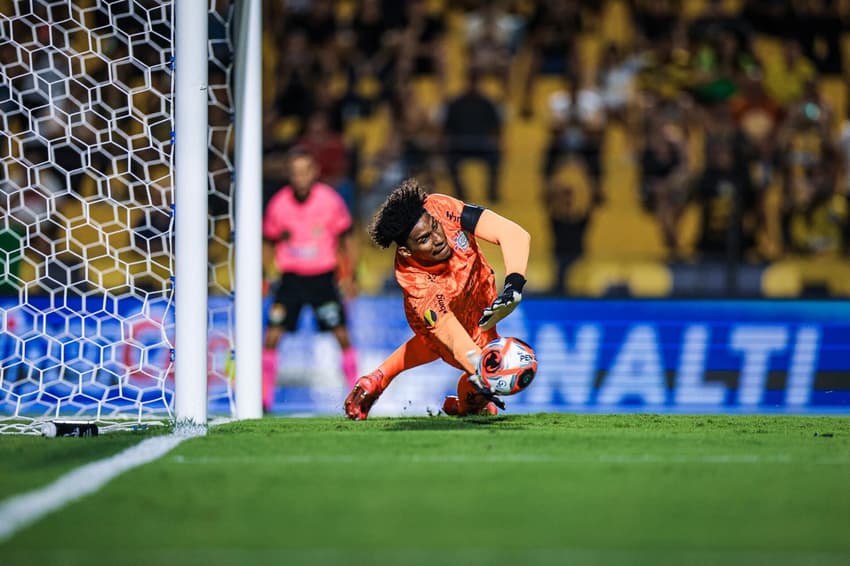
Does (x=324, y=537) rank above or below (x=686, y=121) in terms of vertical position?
below

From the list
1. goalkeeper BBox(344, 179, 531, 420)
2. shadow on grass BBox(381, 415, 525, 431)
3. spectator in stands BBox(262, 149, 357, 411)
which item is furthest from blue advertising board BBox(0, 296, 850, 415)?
goalkeeper BBox(344, 179, 531, 420)

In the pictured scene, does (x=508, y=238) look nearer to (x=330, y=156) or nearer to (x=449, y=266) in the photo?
(x=449, y=266)

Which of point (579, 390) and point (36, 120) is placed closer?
point (36, 120)

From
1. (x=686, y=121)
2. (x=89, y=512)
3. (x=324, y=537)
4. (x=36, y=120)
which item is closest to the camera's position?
(x=324, y=537)

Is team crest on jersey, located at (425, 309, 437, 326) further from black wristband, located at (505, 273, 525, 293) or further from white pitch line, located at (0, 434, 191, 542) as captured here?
white pitch line, located at (0, 434, 191, 542)

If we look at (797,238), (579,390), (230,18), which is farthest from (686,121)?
(230,18)

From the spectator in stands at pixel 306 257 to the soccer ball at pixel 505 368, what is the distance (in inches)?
164

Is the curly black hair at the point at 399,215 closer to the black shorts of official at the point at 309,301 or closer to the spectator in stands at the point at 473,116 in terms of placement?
the black shorts of official at the point at 309,301

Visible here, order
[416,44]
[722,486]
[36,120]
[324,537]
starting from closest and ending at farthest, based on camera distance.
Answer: [324,537], [722,486], [36,120], [416,44]

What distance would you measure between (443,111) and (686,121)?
282 centimetres

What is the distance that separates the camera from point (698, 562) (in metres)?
3.38

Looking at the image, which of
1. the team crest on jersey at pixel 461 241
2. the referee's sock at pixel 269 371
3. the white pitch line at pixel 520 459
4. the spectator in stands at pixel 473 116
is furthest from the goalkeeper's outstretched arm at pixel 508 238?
the spectator in stands at pixel 473 116

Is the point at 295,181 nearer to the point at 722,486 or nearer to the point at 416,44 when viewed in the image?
the point at 416,44

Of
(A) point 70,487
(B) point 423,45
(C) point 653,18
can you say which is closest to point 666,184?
(C) point 653,18
